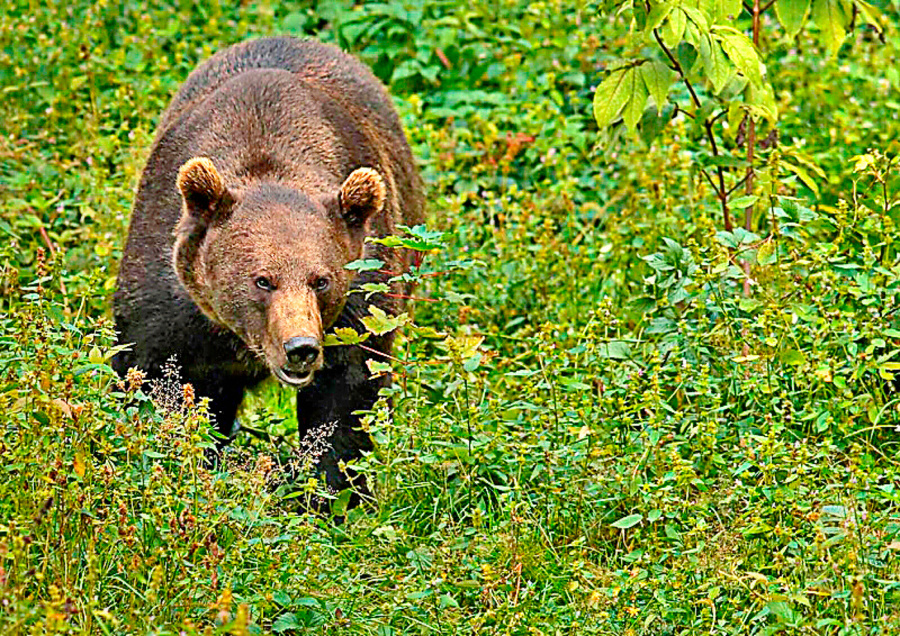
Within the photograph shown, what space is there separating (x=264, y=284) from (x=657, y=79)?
1.85 metres

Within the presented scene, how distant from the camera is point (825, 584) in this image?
4.86 metres

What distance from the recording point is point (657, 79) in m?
6.44

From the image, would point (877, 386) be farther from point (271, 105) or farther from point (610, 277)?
point (271, 105)

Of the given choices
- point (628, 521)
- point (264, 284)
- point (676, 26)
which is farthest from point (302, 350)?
point (676, 26)

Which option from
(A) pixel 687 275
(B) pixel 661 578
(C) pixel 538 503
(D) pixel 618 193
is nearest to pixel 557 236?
(D) pixel 618 193

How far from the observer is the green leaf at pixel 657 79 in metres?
6.41

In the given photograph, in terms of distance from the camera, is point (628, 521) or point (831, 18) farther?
point (831, 18)

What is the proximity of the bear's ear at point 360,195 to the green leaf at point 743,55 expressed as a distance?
57.7 inches

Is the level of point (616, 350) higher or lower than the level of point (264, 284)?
lower

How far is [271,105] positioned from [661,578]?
8.60 feet

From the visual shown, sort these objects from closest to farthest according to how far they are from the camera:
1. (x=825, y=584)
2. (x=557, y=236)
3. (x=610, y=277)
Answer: (x=825, y=584) < (x=610, y=277) < (x=557, y=236)

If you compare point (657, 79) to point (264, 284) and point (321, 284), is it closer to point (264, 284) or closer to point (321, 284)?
point (321, 284)

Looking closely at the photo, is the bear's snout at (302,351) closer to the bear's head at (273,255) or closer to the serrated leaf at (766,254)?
the bear's head at (273,255)

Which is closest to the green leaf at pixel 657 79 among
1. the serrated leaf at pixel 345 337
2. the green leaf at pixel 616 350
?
the green leaf at pixel 616 350
